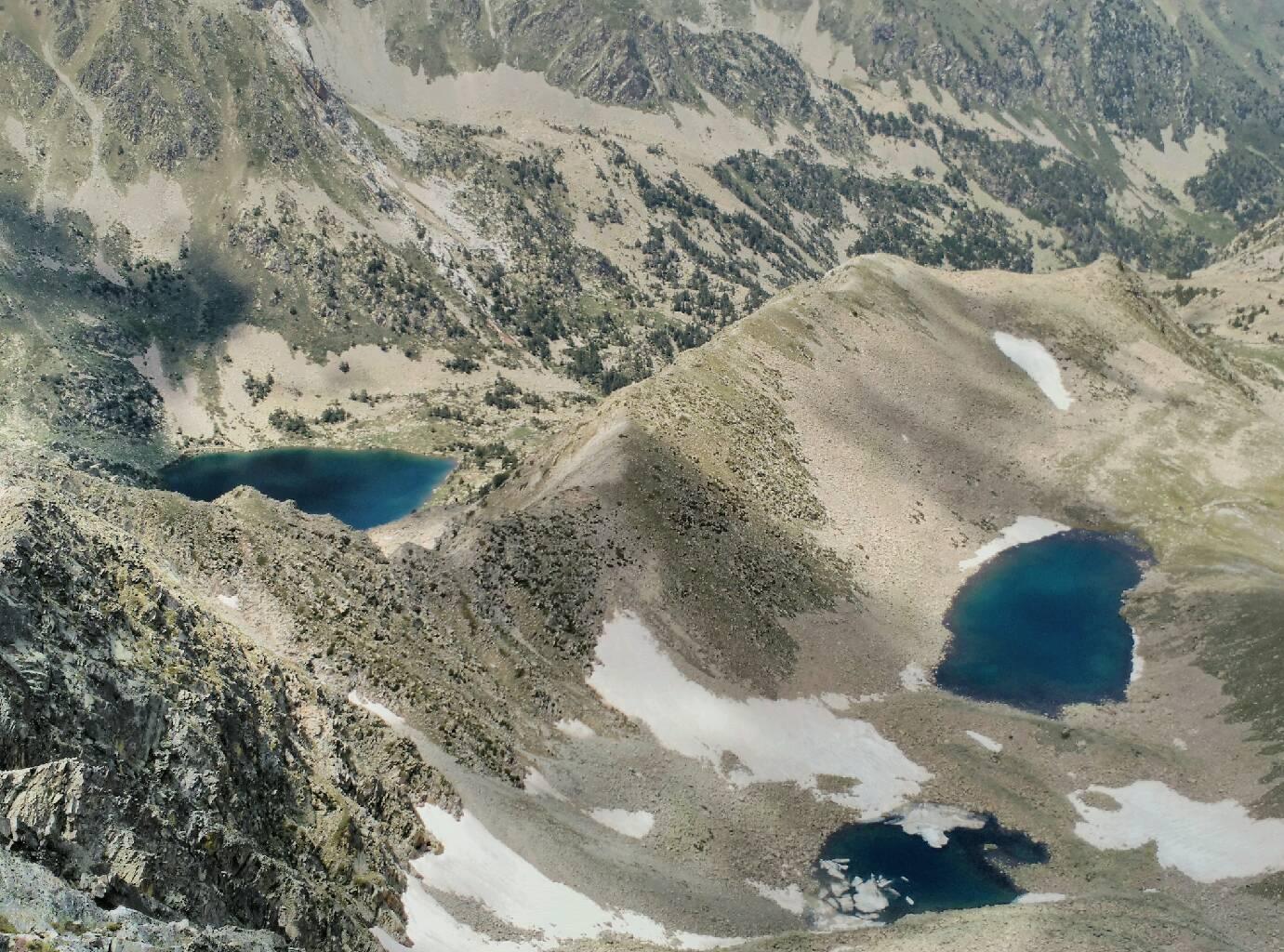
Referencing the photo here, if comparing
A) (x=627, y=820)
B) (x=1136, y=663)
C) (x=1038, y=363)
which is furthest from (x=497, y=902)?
(x=1038, y=363)

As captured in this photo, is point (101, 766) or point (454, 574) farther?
point (454, 574)

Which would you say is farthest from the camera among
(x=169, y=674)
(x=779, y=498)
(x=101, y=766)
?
(x=779, y=498)

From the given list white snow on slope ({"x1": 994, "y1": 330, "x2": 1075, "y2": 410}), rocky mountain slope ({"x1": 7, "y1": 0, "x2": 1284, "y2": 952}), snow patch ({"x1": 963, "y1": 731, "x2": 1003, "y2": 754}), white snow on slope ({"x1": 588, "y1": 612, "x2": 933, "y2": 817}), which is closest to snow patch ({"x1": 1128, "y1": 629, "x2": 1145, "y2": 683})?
rocky mountain slope ({"x1": 7, "y1": 0, "x2": 1284, "y2": 952})

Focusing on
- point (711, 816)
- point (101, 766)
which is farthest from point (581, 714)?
point (101, 766)

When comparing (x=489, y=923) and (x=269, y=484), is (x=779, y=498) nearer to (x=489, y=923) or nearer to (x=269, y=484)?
(x=489, y=923)

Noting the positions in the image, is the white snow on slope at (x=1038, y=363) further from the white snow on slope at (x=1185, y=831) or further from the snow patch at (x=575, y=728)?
the snow patch at (x=575, y=728)

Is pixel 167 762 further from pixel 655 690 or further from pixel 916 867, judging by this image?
pixel 916 867

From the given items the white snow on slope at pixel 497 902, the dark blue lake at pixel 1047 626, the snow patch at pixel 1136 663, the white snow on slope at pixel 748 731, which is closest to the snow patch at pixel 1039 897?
the white snow on slope at pixel 748 731
